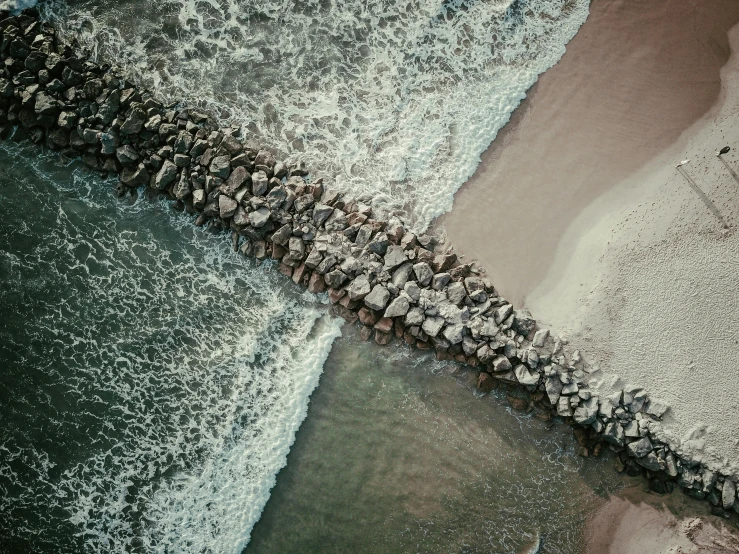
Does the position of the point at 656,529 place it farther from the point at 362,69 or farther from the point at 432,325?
the point at 362,69

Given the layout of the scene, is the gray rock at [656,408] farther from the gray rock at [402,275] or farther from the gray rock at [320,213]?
the gray rock at [320,213]

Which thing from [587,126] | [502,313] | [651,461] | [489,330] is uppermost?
[587,126]

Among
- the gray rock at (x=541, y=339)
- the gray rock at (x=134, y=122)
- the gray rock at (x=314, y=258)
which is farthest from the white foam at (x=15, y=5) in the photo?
the gray rock at (x=541, y=339)

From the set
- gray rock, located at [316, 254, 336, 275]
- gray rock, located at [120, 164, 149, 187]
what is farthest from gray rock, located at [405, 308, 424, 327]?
gray rock, located at [120, 164, 149, 187]

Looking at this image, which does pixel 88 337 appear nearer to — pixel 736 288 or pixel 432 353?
pixel 432 353

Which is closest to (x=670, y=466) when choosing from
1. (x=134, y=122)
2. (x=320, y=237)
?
(x=320, y=237)

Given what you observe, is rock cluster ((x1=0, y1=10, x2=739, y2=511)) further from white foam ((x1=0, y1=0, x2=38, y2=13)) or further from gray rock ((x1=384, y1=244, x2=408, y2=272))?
white foam ((x1=0, y1=0, x2=38, y2=13))

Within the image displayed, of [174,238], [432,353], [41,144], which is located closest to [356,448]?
[432,353]

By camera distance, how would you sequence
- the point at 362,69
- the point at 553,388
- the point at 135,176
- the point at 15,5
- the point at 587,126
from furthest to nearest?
the point at 362,69 → the point at 587,126 → the point at 15,5 → the point at 135,176 → the point at 553,388
